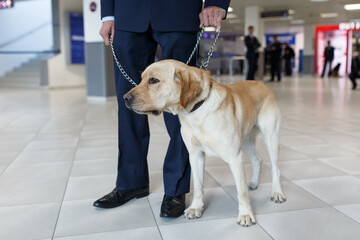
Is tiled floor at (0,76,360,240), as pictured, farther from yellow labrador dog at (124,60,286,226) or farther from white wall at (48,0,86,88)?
white wall at (48,0,86,88)

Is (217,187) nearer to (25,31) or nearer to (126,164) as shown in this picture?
(126,164)

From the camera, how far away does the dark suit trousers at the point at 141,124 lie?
6.81 ft

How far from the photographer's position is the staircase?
44.9 ft

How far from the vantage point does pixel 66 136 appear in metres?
4.59

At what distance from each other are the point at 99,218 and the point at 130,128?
1.81 feet

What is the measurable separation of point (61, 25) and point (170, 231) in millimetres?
13318

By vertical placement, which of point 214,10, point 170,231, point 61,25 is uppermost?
point 61,25

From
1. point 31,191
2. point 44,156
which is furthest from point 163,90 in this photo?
point 44,156

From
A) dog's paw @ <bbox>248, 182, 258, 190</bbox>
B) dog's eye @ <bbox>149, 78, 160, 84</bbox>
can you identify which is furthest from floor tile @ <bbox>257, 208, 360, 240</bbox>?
dog's eye @ <bbox>149, 78, 160, 84</bbox>

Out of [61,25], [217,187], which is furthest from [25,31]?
[217,187]

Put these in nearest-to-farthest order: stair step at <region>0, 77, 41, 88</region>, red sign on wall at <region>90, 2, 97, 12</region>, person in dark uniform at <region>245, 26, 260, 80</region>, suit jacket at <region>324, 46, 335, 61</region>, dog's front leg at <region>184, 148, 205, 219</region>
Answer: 1. dog's front leg at <region>184, 148, 205, 219</region>
2. red sign on wall at <region>90, 2, 97, 12</region>
3. person in dark uniform at <region>245, 26, 260, 80</region>
4. stair step at <region>0, 77, 41, 88</region>
5. suit jacket at <region>324, 46, 335, 61</region>

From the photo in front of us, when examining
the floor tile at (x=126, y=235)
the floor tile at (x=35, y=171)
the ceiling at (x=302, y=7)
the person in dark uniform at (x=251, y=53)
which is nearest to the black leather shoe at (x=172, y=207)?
the floor tile at (x=126, y=235)

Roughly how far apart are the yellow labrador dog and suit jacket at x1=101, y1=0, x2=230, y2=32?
0.36 m

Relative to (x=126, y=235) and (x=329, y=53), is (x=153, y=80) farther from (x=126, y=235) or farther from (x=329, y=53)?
(x=329, y=53)
